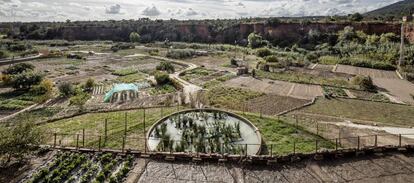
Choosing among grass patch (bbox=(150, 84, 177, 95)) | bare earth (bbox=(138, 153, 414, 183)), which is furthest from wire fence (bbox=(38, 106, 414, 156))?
grass patch (bbox=(150, 84, 177, 95))

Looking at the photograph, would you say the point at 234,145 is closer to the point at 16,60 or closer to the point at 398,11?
the point at 16,60

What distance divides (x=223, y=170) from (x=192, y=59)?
158 feet

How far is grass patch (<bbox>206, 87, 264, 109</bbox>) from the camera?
30031 mm

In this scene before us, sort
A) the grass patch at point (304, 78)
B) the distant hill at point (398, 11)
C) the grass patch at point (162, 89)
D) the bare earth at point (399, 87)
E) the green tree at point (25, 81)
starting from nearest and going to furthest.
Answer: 1. the bare earth at point (399, 87)
2. the green tree at point (25, 81)
3. the grass patch at point (162, 89)
4. the grass patch at point (304, 78)
5. the distant hill at point (398, 11)

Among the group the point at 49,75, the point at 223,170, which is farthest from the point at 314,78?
the point at 49,75

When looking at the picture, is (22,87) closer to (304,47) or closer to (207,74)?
(207,74)

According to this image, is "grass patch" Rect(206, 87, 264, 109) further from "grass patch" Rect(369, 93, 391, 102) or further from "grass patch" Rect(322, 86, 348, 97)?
"grass patch" Rect(369, 93, 391, 102)

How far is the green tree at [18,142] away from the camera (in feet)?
48.6

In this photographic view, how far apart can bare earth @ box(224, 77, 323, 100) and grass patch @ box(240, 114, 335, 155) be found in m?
10.5

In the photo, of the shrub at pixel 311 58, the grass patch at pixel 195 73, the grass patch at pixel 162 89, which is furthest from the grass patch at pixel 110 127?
the shrub at pixel 311 58

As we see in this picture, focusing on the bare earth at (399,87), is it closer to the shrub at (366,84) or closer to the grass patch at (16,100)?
the shrub at (366,84)

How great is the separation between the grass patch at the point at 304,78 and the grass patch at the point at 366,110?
727 centimetres

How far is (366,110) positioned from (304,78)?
1402 centimetres

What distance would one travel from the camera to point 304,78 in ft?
137
